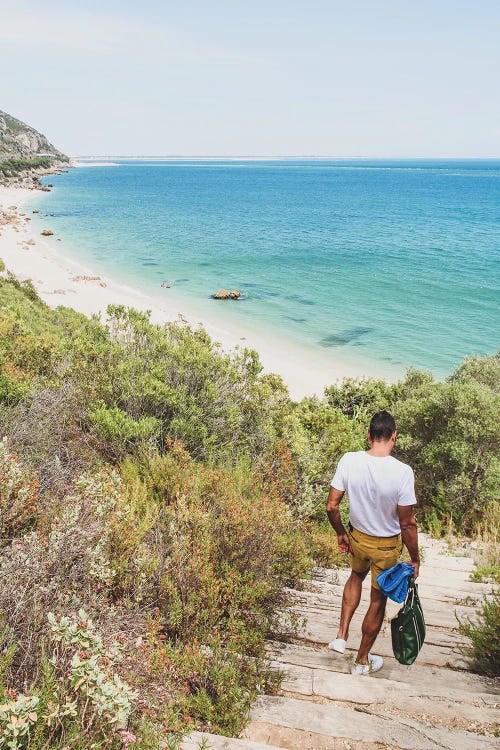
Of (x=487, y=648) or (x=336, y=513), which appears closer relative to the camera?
(x=487, y=648)

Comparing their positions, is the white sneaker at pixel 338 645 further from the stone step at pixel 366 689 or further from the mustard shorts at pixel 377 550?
the mustard shorts at pixel 377 550

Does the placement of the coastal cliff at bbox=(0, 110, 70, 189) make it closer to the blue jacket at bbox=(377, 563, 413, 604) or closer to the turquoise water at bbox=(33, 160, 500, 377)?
the turquoise water at bbox=(33, 160, 500, 377)

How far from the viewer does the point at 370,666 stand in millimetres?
4133

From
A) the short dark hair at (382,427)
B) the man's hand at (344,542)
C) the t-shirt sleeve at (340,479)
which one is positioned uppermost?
the short dark hair at (382,427)

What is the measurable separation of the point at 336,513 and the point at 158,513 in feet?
6.17

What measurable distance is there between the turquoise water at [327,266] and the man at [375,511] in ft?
67.2

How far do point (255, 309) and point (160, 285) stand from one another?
892 cm

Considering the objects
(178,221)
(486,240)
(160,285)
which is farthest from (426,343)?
(178,221)

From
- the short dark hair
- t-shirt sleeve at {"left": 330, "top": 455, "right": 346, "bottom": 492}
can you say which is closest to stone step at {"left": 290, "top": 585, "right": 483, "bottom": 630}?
t-shirt sleeve at {"left": 330, "top": 455, "right": 346, "bottom": 492}

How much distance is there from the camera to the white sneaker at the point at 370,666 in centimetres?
405

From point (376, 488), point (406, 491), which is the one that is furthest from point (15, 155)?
point (406, 491)

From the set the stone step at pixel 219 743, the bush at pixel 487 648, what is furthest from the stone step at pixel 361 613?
the stone step at pixel 219 743

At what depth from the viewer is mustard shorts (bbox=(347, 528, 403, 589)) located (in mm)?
4293

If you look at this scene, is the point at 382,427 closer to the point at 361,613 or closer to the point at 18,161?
the point at 361,613
